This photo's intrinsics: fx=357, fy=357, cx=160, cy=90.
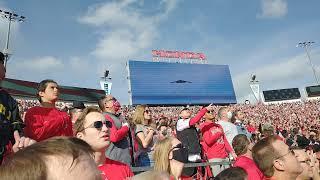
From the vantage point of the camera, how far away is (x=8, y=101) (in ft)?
12.9

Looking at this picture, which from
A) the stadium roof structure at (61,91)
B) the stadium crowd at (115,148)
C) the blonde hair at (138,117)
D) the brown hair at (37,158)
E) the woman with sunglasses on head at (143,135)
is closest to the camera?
the brown hair at (37,158)

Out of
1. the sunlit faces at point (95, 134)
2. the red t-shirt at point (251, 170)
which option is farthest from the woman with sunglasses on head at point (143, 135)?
the sunlit faces at point (95, 134)

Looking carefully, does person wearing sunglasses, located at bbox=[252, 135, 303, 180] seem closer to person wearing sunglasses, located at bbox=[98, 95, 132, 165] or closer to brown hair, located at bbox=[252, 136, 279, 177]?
brown hair, located at bbox=[252, 136, 279, 177]

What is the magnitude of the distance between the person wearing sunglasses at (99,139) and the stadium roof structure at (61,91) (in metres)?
36.4

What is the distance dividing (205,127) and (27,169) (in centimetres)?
633

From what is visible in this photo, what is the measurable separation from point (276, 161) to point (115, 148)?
2176 millimetres

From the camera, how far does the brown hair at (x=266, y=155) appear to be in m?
4.27

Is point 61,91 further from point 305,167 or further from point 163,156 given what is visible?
point 163,156

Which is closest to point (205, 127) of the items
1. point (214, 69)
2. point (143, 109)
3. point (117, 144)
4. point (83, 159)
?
point (143, 109)

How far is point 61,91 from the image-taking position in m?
50.2

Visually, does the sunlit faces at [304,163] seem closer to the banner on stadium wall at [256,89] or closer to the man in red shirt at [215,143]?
the man in red shirt at [215,143]

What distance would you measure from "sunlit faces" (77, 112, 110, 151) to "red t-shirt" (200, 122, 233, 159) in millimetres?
3831

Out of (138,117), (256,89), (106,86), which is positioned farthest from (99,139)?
(256,89)

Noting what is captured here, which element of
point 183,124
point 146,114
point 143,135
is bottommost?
point 143,135
